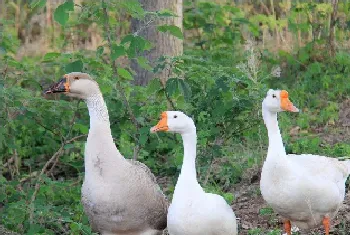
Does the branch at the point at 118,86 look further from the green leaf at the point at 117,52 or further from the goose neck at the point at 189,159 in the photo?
the goose neck at the point at 189,159

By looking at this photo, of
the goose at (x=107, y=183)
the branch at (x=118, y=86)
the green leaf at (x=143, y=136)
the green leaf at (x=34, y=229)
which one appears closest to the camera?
the goose at (x=107, y=183)

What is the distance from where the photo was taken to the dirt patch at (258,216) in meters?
7.98

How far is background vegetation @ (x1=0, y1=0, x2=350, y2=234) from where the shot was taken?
8.06 metres

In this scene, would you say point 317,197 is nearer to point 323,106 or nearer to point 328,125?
point 328,125

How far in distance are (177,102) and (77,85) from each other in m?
1.47

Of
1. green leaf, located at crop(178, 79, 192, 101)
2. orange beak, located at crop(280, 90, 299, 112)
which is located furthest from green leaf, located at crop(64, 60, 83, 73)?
orange beak, located at crop(280, 90, 299, 112)

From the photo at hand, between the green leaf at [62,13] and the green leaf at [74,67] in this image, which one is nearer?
the green leaf at [62,13]

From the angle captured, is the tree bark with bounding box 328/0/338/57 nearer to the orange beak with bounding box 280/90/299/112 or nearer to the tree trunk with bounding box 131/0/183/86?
the tree trunk with bounding box 131/0/183/86

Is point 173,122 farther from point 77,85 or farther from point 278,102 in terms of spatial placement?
point 278,102

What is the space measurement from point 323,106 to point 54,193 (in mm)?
4295

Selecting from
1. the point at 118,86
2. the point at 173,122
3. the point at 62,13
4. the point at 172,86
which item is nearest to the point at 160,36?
the point at 118,86

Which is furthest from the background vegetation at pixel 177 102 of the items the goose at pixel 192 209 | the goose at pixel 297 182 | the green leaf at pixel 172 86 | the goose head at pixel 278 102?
the goose at pixel 192 209

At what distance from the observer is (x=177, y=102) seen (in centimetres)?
836

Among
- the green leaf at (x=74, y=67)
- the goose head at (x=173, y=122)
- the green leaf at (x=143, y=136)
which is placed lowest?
the green leaf at (x=143, y=136)
